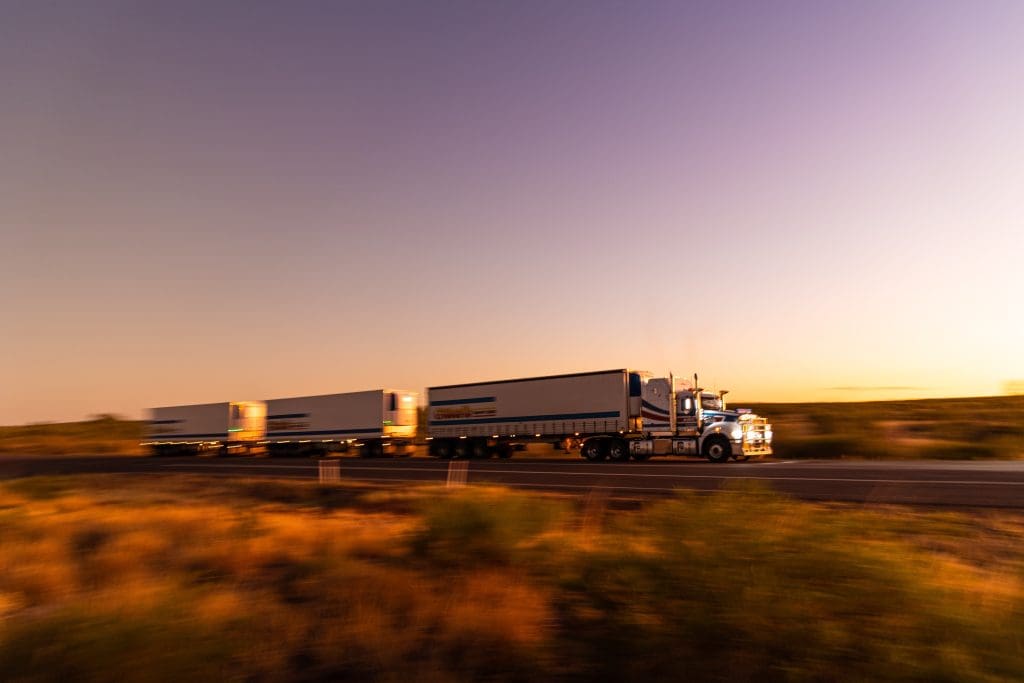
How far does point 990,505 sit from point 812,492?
360 centimetres

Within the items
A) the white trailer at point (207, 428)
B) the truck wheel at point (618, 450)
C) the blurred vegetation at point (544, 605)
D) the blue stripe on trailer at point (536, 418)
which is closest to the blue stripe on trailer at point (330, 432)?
the white trailer at point (207, 428)

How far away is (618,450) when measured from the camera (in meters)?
33.9

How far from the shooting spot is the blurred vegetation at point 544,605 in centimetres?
457

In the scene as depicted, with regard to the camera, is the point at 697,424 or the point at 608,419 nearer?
the point at 697,424

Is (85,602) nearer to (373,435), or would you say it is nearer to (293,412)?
(373,435)

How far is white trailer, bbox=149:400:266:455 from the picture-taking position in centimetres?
5059

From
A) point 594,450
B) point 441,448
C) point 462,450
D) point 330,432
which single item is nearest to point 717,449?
point 594,450

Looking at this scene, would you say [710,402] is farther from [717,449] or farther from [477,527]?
[477,527]

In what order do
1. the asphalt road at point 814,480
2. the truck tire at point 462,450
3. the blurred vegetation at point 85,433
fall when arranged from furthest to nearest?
the blurred vegetation at point 85,433, the truck tire at point 462,450, the asphalt road at point 814,480

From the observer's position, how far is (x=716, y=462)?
30.2 metres

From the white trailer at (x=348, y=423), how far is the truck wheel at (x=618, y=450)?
16.2 meters

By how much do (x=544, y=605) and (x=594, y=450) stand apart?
94.3ft

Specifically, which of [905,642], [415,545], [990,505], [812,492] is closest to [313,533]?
[415,545]

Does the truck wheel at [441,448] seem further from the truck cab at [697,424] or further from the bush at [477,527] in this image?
the bush at [477,527]
